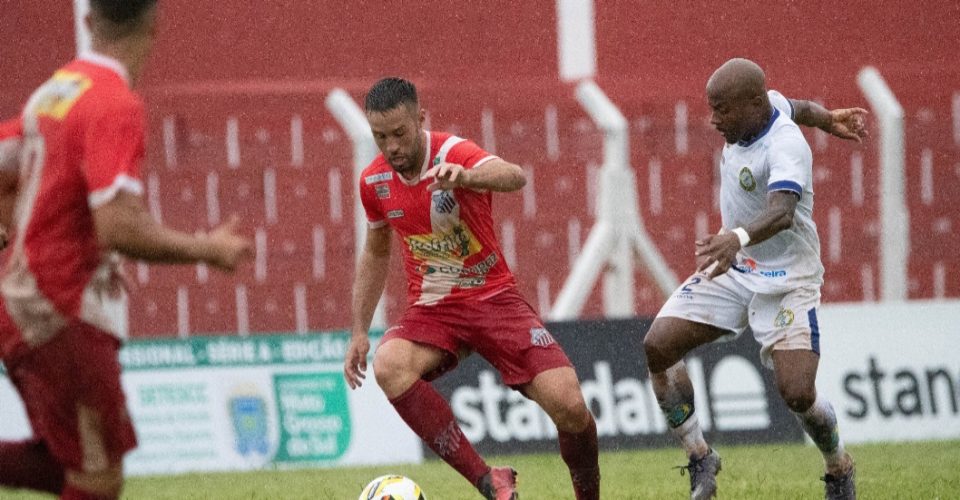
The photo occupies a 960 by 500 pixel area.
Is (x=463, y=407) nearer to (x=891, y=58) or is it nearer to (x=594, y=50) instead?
(x=594, y=50)

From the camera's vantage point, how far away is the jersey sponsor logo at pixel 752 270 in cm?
758

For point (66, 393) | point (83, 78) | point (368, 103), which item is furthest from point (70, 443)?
point (368, 103)

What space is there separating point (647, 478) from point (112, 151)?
5.52 metres

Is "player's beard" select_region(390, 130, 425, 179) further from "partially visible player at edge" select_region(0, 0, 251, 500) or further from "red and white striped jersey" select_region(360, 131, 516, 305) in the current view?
"partially visible player at edge" select_region(0, 0, 251, 500)

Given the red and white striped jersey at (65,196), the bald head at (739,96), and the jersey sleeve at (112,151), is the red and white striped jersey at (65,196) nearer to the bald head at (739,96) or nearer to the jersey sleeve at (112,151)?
the jersey sleeve at (112,151)

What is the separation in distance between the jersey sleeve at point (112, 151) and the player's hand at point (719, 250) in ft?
8.98

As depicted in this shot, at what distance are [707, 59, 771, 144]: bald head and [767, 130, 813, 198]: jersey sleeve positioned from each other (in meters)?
0.16

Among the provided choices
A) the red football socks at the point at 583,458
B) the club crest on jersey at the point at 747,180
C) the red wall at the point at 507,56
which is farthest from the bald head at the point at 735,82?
the red wall at the point at 507,56

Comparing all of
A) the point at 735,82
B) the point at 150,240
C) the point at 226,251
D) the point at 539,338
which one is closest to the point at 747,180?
the point at 735,82

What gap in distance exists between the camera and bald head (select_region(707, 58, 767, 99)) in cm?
732

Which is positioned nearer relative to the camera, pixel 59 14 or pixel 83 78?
pixel 83 78

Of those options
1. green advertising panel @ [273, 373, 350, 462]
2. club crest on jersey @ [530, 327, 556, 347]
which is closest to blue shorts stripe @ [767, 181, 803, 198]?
club crest on jersey @ [530, 327, 556, 347]

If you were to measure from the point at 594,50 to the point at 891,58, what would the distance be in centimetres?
298

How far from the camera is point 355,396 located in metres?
11.1
